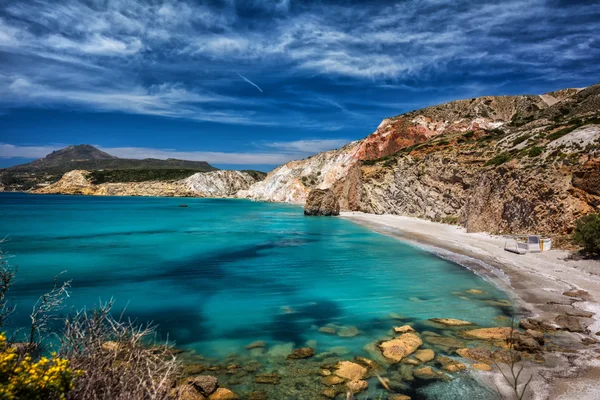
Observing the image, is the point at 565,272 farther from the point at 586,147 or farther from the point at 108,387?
the point at 108,387

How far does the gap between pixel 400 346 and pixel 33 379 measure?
8186 mm

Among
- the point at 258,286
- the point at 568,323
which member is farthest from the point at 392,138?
the point at 568,323

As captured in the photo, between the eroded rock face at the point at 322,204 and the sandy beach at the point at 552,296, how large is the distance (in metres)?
32.8

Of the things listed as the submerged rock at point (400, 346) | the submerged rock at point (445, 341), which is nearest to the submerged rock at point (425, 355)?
the submerged rock at point (400, 346)

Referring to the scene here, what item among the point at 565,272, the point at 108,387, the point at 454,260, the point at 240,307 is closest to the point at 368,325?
the point at 240,307

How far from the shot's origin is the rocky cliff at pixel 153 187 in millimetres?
169000

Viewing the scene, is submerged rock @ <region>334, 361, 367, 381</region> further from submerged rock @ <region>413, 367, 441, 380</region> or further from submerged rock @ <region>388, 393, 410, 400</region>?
submerged rock @ <region>413, 367, 441, 380</region>

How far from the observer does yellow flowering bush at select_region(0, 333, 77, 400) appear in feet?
10.5

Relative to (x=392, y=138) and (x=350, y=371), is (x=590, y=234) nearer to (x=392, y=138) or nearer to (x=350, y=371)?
(x=350, y=371)

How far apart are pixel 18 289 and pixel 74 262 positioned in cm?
665

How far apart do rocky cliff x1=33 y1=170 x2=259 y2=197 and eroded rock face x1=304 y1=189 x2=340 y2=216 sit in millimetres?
120544

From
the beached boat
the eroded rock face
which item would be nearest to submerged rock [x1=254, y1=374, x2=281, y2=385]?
the beached boat

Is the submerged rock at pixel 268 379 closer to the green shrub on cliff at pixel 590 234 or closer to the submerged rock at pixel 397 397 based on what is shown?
the submerged rock at pixel 397 397

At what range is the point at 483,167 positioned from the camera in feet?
116
